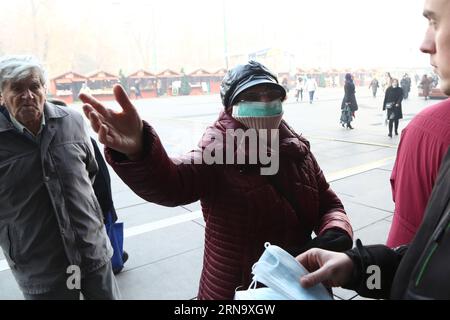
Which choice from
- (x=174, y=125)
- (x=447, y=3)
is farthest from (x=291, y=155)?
(x=174, y=125)

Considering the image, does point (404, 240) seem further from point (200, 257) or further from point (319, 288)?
point (200, 257)

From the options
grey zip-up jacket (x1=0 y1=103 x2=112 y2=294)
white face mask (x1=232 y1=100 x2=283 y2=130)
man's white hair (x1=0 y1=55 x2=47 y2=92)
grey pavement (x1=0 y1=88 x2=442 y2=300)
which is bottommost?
grey pavement (x1=0 y1=88 x2=442 y2=300)

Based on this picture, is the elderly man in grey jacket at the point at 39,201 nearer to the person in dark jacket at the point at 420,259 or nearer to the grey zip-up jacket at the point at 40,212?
the grey zip-up jacket at the point at 40,212

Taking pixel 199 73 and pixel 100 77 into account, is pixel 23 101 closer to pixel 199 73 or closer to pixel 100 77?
pixel 100 77

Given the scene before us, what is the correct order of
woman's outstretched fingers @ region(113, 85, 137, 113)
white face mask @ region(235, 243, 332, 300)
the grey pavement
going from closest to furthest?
white face mask @ region(235, 243, 332, 300) < woman's outstretched fingers @ region(113, 85, 137, 113) < the grey pavement

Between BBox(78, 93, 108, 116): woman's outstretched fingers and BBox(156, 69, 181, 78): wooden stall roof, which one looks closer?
BBox(78, 93, 108, 116): woman's outstretched fingers

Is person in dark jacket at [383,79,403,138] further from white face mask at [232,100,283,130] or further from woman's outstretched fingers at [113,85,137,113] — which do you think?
woman's outstretched fingers at [113,85,137,113]

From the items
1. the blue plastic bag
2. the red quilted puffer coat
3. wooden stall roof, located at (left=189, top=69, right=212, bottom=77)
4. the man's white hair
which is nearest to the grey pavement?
the blue plastic bag

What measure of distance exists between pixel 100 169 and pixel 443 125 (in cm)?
218

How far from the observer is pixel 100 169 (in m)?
2.80

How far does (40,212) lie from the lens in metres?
2.04

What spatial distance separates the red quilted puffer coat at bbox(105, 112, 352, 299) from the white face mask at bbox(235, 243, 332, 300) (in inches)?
15.6

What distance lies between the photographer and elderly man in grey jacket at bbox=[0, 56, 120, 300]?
2.01m

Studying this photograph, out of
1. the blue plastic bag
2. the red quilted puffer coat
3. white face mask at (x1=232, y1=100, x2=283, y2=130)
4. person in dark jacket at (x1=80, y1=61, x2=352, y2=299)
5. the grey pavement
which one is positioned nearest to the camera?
person in dark jacket at (x1=80, y1=61, x2=352, y2=299)
